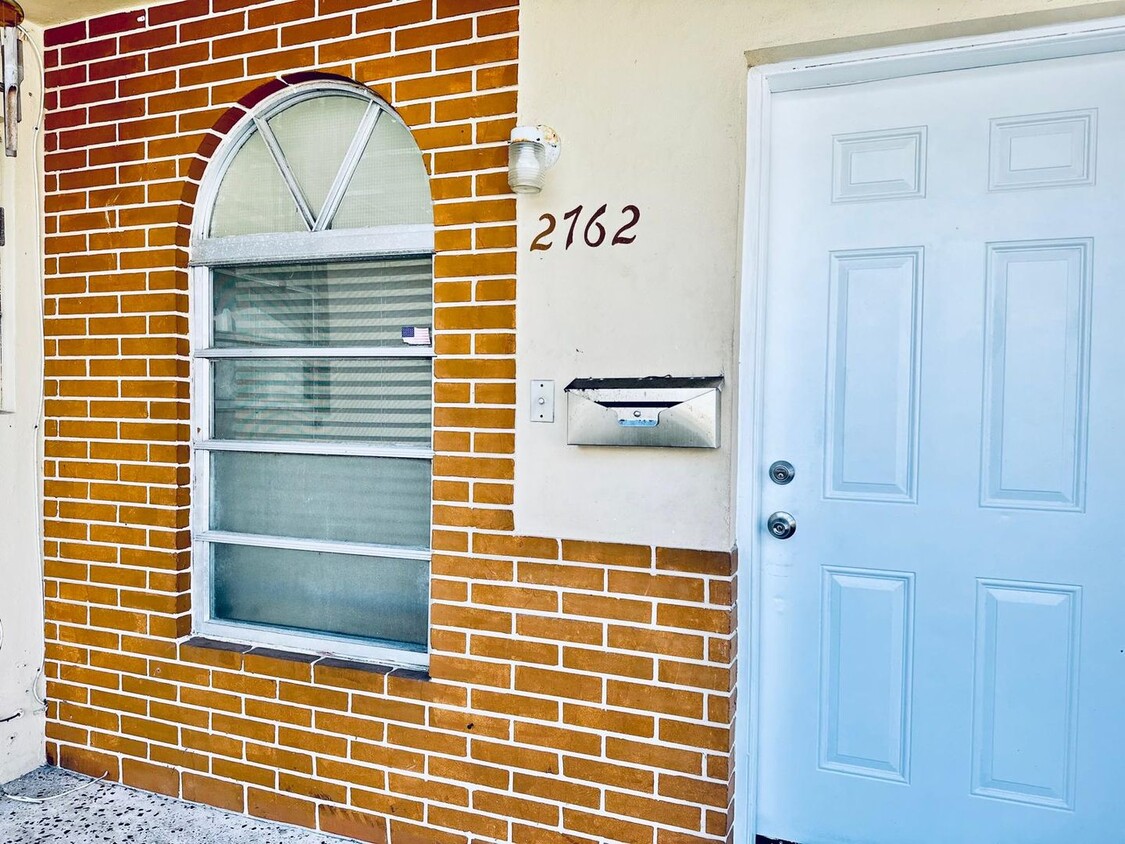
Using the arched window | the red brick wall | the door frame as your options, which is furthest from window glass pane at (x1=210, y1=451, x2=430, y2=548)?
the door frame

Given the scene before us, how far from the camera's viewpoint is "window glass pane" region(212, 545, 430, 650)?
2.91 m

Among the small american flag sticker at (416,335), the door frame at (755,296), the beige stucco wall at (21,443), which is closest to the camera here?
the door frame at (755,296)

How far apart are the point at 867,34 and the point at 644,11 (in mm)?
636

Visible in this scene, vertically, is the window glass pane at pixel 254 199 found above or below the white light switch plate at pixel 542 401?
above

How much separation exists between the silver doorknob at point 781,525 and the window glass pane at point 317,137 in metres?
1.90

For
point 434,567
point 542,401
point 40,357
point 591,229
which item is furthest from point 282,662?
point 591,229

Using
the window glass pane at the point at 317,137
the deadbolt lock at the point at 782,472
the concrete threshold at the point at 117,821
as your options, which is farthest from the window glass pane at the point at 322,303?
the concrete threshold at the point at 117,821

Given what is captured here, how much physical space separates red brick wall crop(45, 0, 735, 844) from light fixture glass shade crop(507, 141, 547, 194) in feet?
0.50

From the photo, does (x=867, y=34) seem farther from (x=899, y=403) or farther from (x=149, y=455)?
(x=149, y=455)

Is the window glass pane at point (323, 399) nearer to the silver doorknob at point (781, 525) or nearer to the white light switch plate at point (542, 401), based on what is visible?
the white light switch plate at point (542, 401)

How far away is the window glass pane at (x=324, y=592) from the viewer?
9.53 feet

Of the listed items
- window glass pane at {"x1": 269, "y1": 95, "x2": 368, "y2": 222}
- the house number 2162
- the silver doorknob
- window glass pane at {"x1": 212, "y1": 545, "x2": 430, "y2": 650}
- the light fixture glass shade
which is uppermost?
window glass pane at {"x1": 269, "y1": 95, "x2": 368, "y2": 222}

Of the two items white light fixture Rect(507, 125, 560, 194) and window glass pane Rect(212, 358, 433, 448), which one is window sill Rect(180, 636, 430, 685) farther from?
white light fixture Rect(507, 125, 560, 194)

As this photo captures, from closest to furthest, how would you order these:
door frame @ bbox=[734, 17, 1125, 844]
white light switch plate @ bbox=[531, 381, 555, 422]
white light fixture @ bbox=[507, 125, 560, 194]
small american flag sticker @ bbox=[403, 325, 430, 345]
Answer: door frame @ bbox=[734, 17, 1125, 844] < white light fixture @ bbox=[507, 125, 560, 194] < white light switch plate @ bbox=[531, 381, 555, 422] < small american flag sticker @ bbox=[403, 325, 430, 345]
